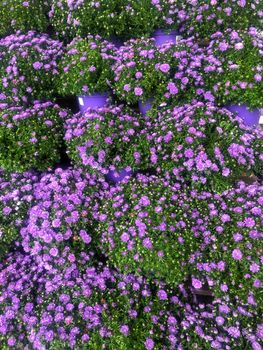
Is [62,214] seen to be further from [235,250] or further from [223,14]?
[223,14]

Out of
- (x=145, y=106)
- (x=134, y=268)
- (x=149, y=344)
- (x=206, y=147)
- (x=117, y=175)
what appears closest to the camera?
(x=149, y=344)

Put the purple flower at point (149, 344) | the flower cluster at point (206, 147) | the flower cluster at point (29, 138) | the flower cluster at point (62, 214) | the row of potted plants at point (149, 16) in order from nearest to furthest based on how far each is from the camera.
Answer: the purple flower at point (149, 344) < the flower cluster at point (206, 147) < the flower cluster at point (62, 214) < the flower cluster at point (29, 138) < the row of potted plants at point (149, 16)

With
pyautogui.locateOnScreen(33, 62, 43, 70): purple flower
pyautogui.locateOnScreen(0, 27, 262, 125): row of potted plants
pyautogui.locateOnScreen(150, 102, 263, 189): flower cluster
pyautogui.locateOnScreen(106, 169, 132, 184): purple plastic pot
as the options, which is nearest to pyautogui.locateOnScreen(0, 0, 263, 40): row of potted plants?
pyautogui.locateOnScreen(0, 27, 262, 125): row of potted plants

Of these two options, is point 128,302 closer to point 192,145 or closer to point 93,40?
point 192,145

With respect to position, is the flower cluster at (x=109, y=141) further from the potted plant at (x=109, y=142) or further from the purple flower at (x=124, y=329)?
the purple flower at (x=124, y=329)

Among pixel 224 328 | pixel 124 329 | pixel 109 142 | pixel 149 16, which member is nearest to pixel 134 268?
pixel 124 329

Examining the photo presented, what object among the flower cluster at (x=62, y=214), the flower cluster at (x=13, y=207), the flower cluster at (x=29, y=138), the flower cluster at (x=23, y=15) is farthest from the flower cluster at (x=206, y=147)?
the flower cluster at (x=23, y=15)

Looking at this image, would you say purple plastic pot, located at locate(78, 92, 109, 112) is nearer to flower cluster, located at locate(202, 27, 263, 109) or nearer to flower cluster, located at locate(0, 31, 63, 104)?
flower cluster, located at locate(0, 31, 63, 104)
